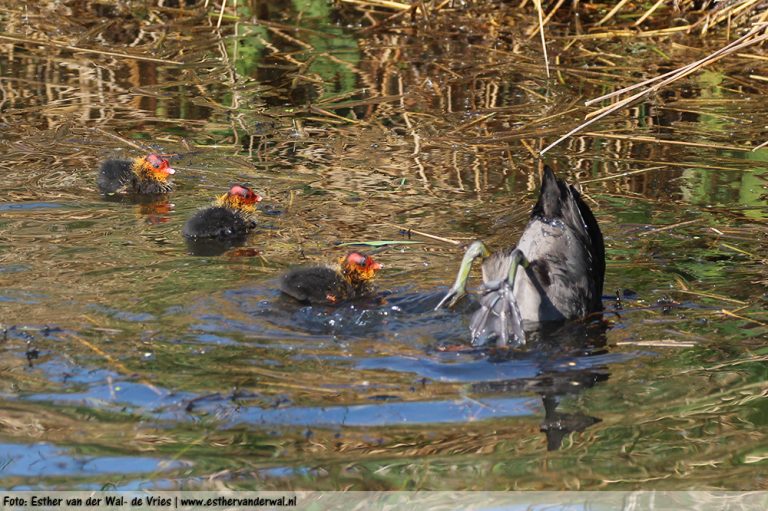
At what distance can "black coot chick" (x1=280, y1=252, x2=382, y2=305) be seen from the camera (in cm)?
407

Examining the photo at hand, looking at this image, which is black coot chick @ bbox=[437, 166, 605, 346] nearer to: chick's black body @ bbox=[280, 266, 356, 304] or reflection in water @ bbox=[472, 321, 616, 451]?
reflection in water @ bbox=[472, 321, 616, 451]

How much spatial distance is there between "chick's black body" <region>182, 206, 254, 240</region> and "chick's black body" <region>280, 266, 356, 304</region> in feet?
2.12

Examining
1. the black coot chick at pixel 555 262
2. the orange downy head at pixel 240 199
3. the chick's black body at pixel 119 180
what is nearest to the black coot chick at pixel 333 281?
the black coot chick at pixel 555 262

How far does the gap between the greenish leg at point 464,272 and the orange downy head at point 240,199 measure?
126 cm

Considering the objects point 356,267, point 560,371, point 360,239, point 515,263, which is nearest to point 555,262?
point 515,263

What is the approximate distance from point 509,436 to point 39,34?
5664 mm

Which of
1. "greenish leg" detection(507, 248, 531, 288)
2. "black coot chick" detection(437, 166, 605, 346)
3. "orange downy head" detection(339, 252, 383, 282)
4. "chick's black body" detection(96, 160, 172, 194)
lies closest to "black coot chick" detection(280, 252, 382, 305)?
"orange downy head" detection(339, 252, 383, 282)

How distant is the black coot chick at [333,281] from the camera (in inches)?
160

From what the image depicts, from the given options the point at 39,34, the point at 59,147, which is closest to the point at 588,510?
the point at 59,147

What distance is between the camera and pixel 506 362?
3.66m

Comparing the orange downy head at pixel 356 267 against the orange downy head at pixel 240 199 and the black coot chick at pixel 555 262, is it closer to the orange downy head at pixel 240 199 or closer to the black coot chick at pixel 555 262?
the black coot chick at pixel 555 262

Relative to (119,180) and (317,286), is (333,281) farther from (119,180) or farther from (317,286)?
(119,180)

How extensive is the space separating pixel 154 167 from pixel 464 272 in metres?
2.00

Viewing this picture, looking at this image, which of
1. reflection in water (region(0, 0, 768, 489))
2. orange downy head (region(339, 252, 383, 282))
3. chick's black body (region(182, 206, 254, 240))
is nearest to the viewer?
reflection in water (region(0, 0, 768, 489))
